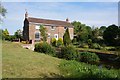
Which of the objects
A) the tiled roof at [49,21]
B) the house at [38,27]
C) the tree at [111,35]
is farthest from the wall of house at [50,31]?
the tree at [111,35]

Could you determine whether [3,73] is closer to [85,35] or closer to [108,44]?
[108,44]

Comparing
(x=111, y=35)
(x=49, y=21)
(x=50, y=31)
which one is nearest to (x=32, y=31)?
(x=50, y=31)

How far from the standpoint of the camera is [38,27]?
2223 inches

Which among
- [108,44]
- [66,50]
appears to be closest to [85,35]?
[108,44]

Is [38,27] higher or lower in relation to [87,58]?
higher

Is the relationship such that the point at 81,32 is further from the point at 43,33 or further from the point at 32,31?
the point at 43,33

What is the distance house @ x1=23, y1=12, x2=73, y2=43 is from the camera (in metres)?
55.7

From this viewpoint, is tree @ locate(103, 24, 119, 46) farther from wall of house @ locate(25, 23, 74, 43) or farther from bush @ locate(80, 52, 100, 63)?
bush @ locate(80, 52, 100, 63)

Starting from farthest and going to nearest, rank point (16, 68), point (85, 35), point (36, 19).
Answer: point (85, 35) → point (36, 19) → point (16, 68)

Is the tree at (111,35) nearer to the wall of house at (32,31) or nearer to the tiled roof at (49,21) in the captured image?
the tiled roof at (49,21)

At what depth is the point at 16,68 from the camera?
12344mm

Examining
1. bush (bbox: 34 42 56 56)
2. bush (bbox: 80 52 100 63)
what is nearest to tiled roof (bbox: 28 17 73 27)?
bush (bbox: 34 42 56 56)

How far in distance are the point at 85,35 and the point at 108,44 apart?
11985 millimetres

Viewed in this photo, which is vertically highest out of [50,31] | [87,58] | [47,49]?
[50,31]
